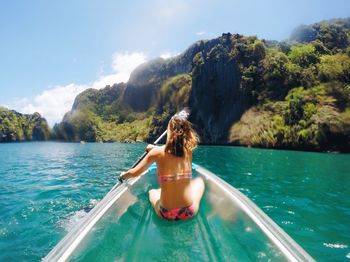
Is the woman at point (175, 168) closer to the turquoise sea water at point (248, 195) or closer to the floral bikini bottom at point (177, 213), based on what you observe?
the floral bikini bottom at point (177, 213)

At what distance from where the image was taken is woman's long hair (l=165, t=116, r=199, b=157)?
16.1ft

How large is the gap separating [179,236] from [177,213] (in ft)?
1.66

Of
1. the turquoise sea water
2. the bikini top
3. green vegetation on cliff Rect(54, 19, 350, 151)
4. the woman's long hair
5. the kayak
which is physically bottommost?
the turquoise sea water

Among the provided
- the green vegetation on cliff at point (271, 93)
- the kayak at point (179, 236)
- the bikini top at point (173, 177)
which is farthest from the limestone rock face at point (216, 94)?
the bikini top at point (173, 177)

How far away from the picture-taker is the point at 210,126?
81.9 metres

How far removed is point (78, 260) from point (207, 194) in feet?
12.3

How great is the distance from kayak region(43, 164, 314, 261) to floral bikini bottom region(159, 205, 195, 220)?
0.10m

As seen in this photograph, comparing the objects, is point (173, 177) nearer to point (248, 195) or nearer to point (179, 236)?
point (179, 236)

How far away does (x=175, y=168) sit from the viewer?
4.98m

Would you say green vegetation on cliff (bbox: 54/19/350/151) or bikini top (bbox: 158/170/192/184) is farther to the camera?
green vegetation on cliff (bbox: 54/19/350/151)

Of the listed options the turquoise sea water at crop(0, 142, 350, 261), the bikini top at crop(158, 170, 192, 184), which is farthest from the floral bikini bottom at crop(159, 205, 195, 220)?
the turquoise sea water at crop(0, 142, 350, 261)

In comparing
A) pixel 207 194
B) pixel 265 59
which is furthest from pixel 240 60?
pixel 207 194

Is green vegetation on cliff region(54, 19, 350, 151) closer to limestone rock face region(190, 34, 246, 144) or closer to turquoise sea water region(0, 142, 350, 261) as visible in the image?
limestone rock face region(190, 34, 246, 144)

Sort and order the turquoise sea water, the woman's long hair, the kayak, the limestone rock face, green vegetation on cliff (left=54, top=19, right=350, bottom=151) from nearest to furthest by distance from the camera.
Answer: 1. the kayak
2. the woman's long hair
3. the turquoise sea water
4. green vegetation on cliff (left=54, top=19, right=350, bottom=151)
5. the limestone rock face
